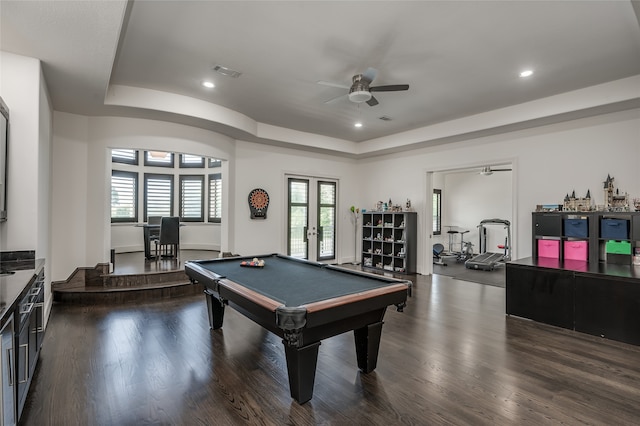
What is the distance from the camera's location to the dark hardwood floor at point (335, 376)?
7.17 feet

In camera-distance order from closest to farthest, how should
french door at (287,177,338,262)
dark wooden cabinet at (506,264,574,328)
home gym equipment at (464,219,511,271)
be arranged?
dark wooden cabinet at (506,264,574,328) → french door at (287,177,338,262) → home gym equipment at (464,219,511,271)

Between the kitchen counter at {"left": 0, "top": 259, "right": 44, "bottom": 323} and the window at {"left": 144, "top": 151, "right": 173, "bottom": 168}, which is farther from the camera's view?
the window at {"left": 144, "top": 151, "right": 173, "bottom": 168}

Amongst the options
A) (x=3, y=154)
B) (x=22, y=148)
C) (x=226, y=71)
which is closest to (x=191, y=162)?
(x=226, y=71)

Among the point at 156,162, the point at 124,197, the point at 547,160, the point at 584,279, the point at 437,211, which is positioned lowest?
the point at 584,279

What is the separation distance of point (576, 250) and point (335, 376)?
3947 millimetres

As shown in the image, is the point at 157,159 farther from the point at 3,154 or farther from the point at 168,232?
the point at 3,154

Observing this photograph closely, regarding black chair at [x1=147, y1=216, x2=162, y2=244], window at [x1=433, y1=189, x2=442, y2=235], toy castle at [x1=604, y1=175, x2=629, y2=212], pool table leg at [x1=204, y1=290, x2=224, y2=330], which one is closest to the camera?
pool table leg at [x1=204, y1=290, x2=224, y2=330]

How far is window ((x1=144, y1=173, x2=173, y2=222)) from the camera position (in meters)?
8.41

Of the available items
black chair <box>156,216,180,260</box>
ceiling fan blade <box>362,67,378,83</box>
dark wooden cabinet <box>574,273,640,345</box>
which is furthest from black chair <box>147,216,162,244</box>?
dark wooden cabinet <box>574,273,640,345</box>

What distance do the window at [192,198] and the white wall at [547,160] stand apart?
18.6ft

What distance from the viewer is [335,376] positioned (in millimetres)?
2707

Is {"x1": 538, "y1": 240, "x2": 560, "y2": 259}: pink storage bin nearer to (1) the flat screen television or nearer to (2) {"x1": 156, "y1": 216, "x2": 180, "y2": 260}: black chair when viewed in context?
(1) the flat screen television

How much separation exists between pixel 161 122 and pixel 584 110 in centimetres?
648

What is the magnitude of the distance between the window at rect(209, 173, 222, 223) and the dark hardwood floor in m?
4.64
